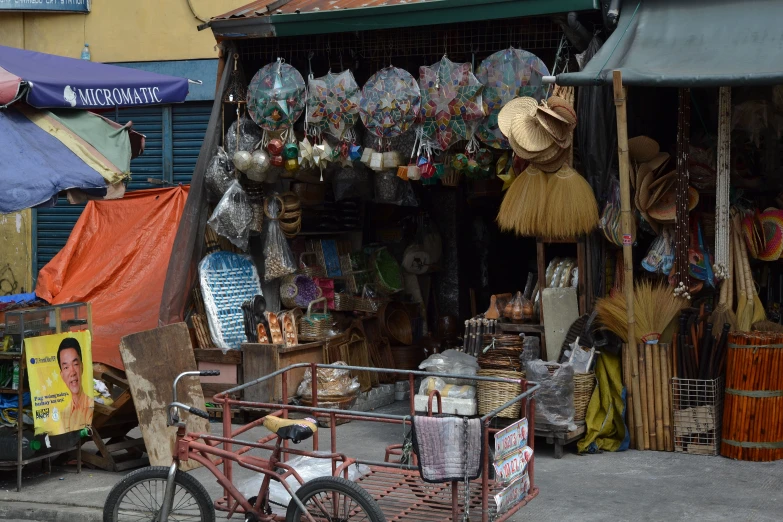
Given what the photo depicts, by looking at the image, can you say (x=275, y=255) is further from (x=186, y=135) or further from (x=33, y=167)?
(x=186, y=135)

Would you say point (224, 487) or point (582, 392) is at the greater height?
point (582, 392)

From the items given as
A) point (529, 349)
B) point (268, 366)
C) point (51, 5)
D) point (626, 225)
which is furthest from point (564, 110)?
point (51, 5)

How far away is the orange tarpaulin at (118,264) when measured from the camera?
10719 millimetres

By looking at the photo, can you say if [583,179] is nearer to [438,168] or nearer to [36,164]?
[438,168]

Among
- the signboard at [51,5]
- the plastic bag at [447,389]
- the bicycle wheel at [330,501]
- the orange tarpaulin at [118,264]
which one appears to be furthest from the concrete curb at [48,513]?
the signboard at [51,5]

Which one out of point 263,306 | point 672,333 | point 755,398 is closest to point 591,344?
point 672,333

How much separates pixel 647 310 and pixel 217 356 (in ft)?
13.1

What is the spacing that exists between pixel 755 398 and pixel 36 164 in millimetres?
5562

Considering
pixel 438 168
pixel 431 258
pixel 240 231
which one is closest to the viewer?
pixel 438 168

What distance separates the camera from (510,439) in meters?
5.14

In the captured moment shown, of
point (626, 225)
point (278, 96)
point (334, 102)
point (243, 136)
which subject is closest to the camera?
point (626, 225)

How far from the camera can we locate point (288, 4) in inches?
370

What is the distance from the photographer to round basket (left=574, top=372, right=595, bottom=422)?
25.5ft

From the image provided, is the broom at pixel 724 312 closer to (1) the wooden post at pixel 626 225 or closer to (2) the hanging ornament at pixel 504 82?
(1) the wooden post at pixel 626 225
